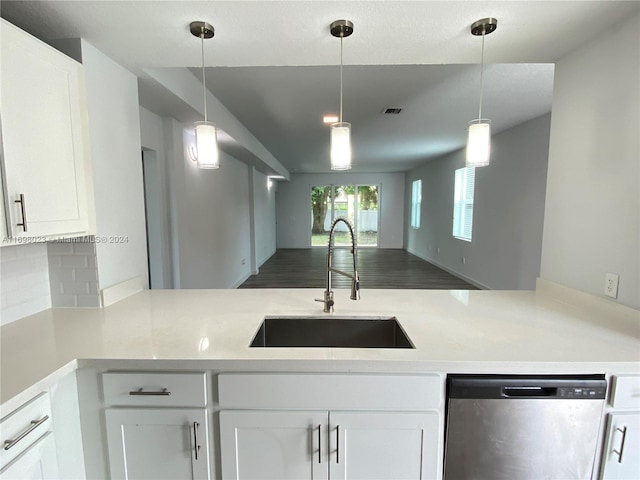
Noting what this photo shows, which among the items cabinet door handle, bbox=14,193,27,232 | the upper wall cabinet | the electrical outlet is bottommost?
the electrical outlet

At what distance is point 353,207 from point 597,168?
857 centimetres

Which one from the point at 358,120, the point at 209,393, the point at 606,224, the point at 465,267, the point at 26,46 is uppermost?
the point at 358,120

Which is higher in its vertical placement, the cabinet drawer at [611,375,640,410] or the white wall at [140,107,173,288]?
the white wall at [140,107,173,288]

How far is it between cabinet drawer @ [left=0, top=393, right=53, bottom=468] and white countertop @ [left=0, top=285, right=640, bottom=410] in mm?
78

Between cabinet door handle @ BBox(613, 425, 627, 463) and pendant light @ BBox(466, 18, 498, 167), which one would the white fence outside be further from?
cabinet door handle @ BBox(613, 425, 627, 463)

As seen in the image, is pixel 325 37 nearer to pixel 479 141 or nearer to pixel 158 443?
pixel 479 141

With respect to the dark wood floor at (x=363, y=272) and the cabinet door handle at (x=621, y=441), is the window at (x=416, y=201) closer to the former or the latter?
the dark wood floor at (x=363, y=272)

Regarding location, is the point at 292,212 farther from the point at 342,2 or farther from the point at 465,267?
the point at 342,2

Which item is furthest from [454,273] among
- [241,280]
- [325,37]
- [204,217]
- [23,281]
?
[23,281]

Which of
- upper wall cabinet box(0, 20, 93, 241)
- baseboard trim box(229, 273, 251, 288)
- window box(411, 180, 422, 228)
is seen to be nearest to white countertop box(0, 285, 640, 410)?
upper wall cabinet box(0, 20, 93, 241)

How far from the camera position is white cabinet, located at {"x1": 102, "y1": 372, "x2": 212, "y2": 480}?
1077mm

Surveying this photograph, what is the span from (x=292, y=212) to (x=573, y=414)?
9395mm

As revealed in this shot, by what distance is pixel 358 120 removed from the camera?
155 inches

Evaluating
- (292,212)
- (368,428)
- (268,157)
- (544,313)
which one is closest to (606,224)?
(544,313)
